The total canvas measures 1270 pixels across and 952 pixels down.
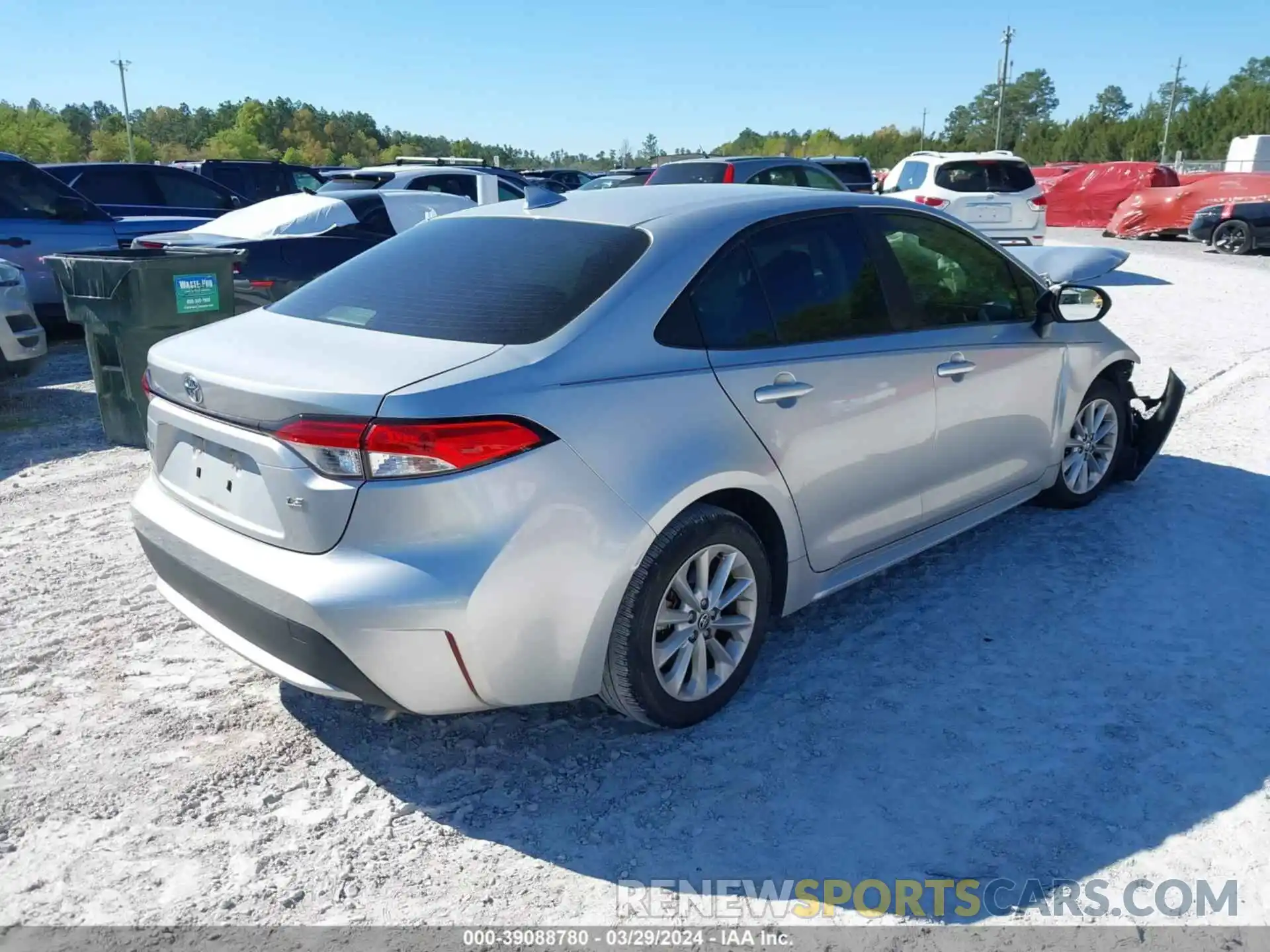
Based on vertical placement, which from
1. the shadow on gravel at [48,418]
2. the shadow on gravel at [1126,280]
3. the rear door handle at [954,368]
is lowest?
the shadow on gravel at [48,418]

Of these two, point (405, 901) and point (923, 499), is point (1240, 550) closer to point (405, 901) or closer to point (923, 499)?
point (923, 499)

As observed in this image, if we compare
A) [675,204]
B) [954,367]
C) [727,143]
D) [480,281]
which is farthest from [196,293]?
[727,143]

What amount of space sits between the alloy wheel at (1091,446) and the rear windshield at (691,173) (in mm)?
7963

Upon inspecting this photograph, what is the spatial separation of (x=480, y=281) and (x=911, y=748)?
2.00 metres

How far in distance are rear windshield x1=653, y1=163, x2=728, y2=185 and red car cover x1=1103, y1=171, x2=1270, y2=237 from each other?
13.0 metres

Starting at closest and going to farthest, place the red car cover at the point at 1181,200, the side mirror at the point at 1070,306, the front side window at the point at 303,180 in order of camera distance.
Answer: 1. the side mirror at the point at 1070,306
2. the front side window at the point at 303,180
3. the red car cover at the point at 1181,200

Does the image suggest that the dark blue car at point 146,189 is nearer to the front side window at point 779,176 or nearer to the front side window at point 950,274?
the front side window at point 779,176

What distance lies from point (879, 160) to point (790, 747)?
88.6 meters

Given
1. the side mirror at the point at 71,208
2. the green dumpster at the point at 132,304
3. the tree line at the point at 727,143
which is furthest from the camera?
the tree line at the point at 727,143

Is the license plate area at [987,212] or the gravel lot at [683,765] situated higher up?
the license plate area at [987,212]

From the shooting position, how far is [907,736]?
3180 mm

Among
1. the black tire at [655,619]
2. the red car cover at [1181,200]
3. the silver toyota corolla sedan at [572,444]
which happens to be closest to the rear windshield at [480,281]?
the silver toyota corolla sedan at [572,444]

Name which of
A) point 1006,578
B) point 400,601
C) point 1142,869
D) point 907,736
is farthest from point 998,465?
point 400,601

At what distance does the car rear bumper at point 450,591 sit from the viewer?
254 centimetres
